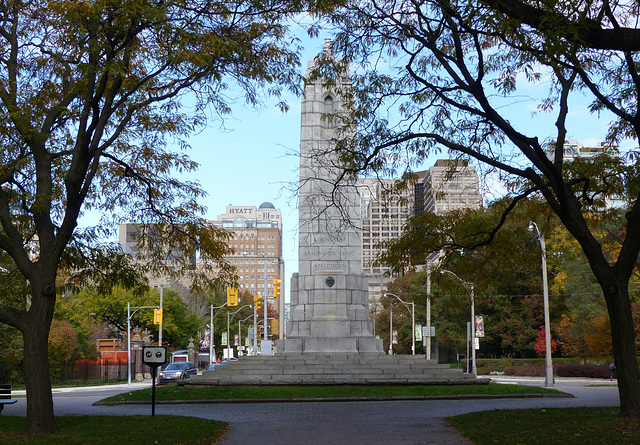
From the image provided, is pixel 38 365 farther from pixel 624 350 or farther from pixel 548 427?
pixel 624 350

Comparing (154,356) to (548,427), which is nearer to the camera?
(548,427)

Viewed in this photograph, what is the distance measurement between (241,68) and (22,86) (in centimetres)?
578

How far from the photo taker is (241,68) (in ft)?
53.8

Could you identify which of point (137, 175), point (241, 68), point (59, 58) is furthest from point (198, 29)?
point (137, 175)

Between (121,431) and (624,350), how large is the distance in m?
9.84

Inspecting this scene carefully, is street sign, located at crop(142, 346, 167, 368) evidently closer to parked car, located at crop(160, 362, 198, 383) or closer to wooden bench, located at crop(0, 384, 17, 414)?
wooden bench, located at crop(0, 384, 17, 414)

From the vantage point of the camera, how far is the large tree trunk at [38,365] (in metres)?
14.1

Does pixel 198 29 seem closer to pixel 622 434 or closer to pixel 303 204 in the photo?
pixel 622 434

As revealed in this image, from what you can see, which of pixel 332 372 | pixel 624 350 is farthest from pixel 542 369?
pixel 624 350

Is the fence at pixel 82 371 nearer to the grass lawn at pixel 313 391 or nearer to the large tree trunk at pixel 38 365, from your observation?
the grass lawn at pixel 313 391

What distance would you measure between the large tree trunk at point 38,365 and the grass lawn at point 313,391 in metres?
10.4

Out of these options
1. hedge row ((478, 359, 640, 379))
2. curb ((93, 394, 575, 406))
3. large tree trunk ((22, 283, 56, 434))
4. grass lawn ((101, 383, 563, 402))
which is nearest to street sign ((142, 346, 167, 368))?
large tree trunk ((22, 283, 56, 434))

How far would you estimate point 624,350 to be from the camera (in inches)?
547

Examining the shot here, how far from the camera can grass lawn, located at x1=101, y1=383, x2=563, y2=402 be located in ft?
82.4
